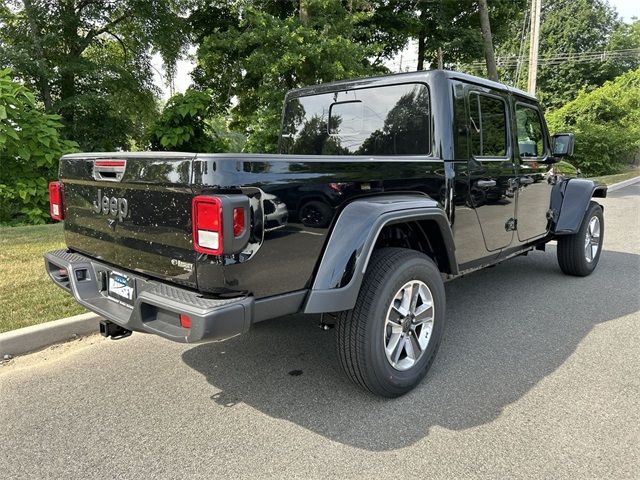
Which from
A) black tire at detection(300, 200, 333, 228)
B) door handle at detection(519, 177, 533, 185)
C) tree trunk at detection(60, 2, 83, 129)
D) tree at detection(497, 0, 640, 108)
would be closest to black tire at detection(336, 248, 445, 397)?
black tire at detection(300, 200, 333, 228)

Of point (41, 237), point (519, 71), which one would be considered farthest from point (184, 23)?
point (519, 71)

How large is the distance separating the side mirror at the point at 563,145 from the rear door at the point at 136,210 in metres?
4.10

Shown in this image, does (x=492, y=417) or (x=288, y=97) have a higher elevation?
(x=288, y=97)

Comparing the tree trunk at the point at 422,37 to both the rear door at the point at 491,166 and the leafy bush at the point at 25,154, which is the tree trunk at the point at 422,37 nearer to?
the leafy bush at the point at 25,154

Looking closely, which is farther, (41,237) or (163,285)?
(41,237)

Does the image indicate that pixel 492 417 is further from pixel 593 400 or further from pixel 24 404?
pixel 24 404

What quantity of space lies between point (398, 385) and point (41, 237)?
19.0 ft

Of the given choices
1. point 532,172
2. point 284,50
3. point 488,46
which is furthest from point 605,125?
point 532,172

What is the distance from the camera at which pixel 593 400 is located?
9.27ft

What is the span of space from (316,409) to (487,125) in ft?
8.27

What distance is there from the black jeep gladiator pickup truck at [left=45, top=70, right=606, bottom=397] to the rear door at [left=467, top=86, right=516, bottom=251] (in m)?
0.02

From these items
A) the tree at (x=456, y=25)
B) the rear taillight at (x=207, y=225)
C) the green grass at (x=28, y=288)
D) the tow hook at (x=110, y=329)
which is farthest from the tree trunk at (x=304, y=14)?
the rear taillight at (x=207, y=225)

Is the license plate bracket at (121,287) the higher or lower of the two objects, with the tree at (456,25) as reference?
lower

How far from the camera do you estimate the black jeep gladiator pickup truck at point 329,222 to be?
220 cm
